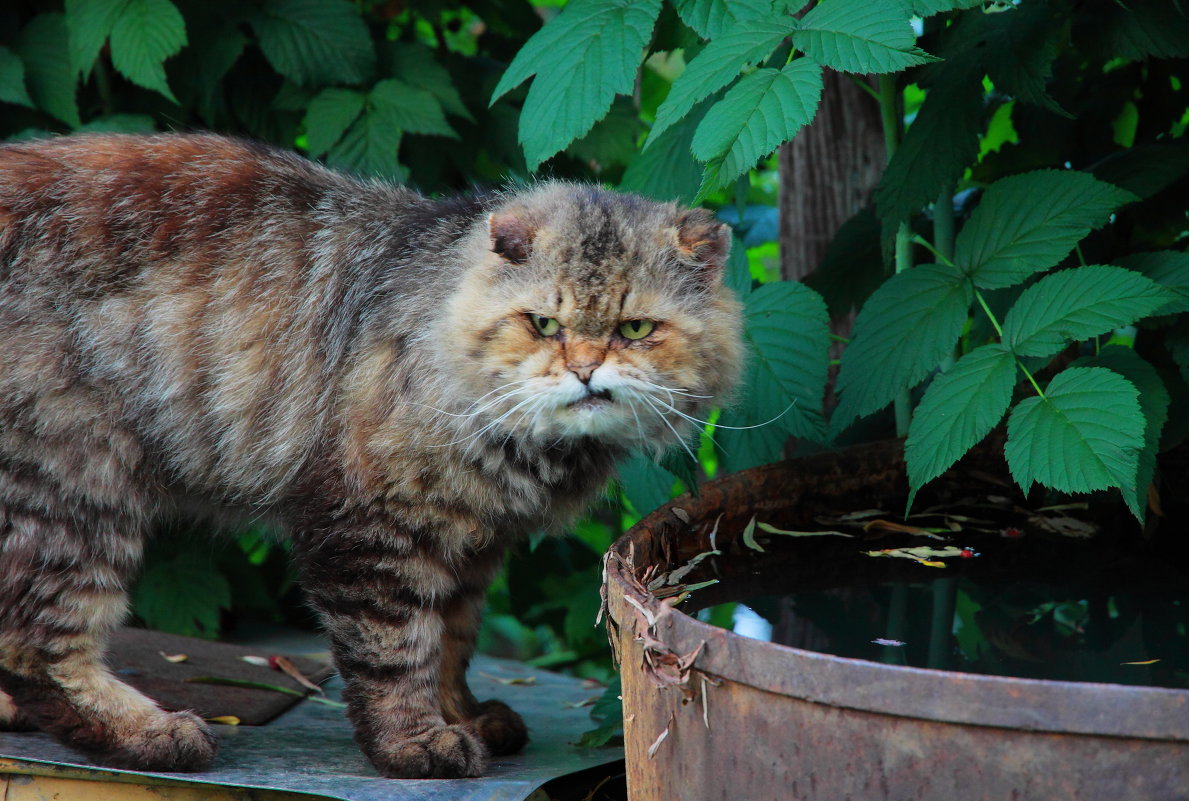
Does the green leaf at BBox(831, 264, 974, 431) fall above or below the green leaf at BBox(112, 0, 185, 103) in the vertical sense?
below

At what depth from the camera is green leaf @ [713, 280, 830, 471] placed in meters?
2.63

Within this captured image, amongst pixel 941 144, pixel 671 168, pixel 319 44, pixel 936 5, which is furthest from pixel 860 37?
pixel 319 44

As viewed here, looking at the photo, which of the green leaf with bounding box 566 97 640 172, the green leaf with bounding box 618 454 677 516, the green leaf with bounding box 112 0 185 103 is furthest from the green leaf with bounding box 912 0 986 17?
the green leaf with bounding box 112 0 185 103

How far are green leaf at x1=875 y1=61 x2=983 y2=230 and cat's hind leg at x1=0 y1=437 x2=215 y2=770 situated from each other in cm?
187

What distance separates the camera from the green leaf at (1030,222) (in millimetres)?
2287

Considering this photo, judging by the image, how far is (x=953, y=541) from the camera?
2.48 metres

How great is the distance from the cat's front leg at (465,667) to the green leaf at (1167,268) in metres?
1.60

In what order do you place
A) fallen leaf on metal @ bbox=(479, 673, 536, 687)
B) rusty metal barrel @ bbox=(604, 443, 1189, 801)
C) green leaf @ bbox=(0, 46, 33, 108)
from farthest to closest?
fallen leaf on metal @ bbox=(479, 673, 536, 687), green leaf @ bbox=(0, 46, 33, 108), rusty metal barrel @ bbox=(604, 443, 1189, 801)

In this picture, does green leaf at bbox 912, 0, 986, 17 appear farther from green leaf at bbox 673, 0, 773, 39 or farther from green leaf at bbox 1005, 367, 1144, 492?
green leaf at bbox 1005, 367, 1144, 492

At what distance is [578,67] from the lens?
214cm

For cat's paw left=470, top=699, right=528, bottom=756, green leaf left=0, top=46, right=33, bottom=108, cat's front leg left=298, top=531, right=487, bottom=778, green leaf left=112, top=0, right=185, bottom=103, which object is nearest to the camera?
cat's front leg left=298, top=531, right=487, bottom=778

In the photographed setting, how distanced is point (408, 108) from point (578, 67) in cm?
132

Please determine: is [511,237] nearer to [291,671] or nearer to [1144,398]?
[1144,398]

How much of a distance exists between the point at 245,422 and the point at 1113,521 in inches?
79.9
